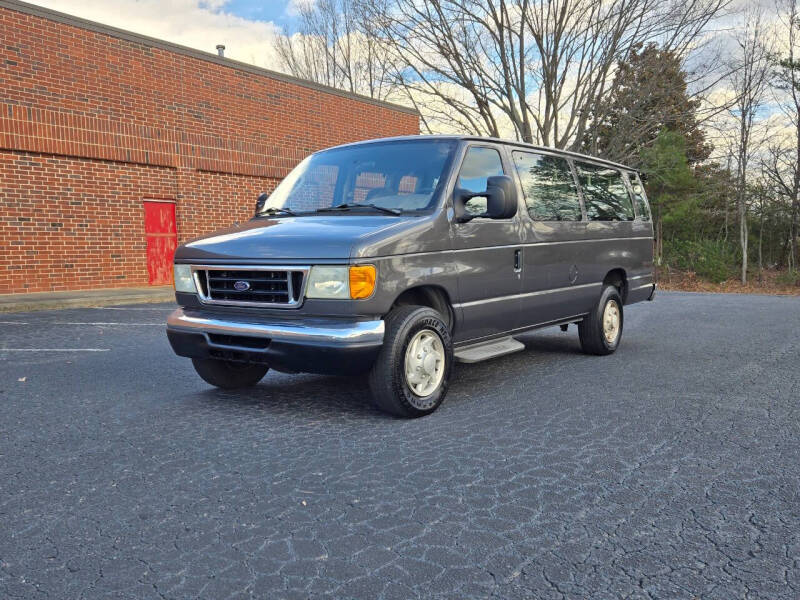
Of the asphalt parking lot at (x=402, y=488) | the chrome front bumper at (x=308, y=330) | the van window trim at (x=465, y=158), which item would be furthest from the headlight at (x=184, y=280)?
the van window trim at (x=465, y=158)

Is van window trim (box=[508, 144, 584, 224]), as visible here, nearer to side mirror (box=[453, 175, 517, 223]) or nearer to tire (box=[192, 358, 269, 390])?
side mirror (box=[453, 175, 517, 223])

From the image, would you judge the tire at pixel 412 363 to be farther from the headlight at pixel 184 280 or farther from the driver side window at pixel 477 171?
the headlight at pixel 184 280

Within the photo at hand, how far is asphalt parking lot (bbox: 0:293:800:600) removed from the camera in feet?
8.00

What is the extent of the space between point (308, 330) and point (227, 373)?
1.43m

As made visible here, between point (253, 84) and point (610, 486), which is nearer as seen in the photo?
point (610, 486)

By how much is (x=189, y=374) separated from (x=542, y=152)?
3814mm

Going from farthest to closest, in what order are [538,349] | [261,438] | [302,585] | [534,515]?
[538,349], [261,438], [534,515], [302,585]

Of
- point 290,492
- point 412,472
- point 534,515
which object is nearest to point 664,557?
point 534,515

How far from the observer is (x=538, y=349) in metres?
7.54

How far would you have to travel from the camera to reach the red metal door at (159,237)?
14754 mm

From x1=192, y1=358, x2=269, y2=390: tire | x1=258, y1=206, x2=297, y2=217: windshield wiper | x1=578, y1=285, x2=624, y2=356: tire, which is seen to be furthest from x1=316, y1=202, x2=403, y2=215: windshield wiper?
x1=578, y1=285, x2=624, y2=356: tire

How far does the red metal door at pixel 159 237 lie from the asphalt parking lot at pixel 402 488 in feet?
30.0

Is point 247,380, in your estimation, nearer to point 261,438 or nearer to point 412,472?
point 261,438

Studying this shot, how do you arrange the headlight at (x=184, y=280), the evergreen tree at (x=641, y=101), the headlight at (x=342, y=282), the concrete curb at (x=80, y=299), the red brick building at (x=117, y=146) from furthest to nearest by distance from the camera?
the evergreen tree at (x=641, y=101), the red brick building at (x=117, y=146), the concrete curb at (x=80, y=299), the headlight at (x=184, y=280), the headlight at (x=342, y=282)
